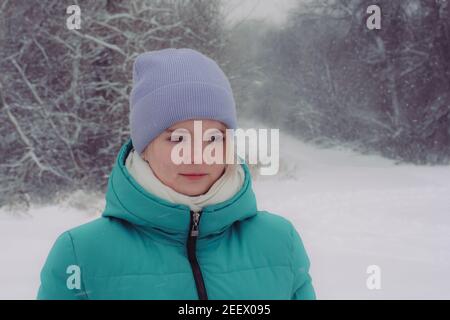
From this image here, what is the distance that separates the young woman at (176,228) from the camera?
3.16ft

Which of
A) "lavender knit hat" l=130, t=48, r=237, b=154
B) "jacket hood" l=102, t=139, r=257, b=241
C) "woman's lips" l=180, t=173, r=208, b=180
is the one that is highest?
"lavender knit hat" l=130, t=48, r=237, b=154

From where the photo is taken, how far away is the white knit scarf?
3.23 ft

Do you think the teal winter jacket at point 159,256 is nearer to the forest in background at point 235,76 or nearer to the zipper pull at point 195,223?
the zipper pull at point 195,223

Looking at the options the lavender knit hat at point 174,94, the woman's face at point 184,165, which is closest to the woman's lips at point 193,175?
the woman's face at point 184,165

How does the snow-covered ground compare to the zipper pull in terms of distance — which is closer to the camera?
the zipper pull

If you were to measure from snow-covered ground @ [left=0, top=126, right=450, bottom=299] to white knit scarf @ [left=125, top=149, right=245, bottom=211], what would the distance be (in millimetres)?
2113

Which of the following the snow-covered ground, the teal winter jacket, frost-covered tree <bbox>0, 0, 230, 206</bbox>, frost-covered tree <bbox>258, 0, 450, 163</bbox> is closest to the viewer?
the teal winter jacket

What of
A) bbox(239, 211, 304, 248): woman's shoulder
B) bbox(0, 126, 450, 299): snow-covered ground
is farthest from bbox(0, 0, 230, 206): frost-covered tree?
bbox(239, 211, 304, 248): woman's shoulder

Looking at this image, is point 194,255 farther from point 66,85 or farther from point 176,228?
point 66,85

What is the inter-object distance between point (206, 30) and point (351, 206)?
3.25 m

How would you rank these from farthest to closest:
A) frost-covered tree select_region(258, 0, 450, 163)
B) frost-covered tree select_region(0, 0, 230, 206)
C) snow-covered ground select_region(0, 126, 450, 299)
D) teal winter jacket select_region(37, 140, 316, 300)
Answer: frost-covered tree select_region(258, 0, 450, 163), frost-covered tree select_region(0, 0, 230, 206), snow-covered ground select_region(0, 126, 450, 299), teal winter jacket select_region(37, 140, 316, 300)

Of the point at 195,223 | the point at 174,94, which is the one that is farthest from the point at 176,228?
the point at 174,94

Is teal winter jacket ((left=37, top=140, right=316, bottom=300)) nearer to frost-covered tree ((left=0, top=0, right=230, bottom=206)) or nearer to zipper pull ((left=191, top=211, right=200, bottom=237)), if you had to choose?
zipper pull ((left=191, top=211, right=200, bottom=237))

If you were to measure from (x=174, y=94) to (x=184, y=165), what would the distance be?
0.16 m
